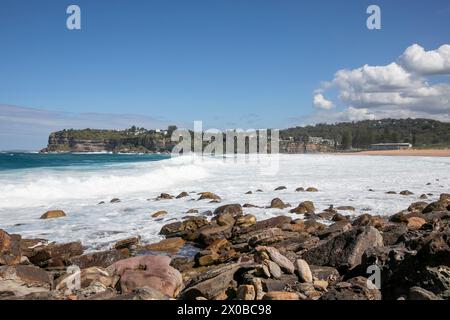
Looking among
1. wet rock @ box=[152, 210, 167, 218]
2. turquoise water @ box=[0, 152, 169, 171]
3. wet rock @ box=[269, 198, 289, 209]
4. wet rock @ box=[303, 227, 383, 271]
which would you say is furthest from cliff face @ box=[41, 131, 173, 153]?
wet rock @ box=[303, 227, 383, 271]

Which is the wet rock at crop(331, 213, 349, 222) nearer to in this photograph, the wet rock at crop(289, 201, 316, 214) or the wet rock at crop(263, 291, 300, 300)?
the wet rock at crop(289, 201, 316, 214)

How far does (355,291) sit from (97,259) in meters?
5.95

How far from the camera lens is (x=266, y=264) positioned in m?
6.52

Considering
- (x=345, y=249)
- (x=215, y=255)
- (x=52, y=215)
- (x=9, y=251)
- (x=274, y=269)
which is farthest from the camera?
(x=52, y=215)

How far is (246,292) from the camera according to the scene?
5.73 meters

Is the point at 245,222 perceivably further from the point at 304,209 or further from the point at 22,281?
the point at 22,281

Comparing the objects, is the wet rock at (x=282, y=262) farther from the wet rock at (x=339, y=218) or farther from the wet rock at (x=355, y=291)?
the wet rock at (x=339, y=218)

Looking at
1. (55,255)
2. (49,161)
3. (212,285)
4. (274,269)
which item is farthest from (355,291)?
(49,161)

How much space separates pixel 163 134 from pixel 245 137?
272 feet

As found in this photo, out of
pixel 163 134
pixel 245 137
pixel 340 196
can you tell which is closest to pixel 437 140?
pixel 245 137

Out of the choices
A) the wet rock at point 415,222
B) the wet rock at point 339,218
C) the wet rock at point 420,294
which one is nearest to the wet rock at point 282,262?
the wet rock at point 420,294

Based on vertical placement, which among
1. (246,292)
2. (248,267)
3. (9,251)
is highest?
(248,267)

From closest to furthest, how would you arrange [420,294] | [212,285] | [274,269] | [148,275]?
[420,294], [212,285], [274,269], [148,275]

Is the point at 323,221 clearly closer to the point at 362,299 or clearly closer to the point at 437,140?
the point at 362,299
